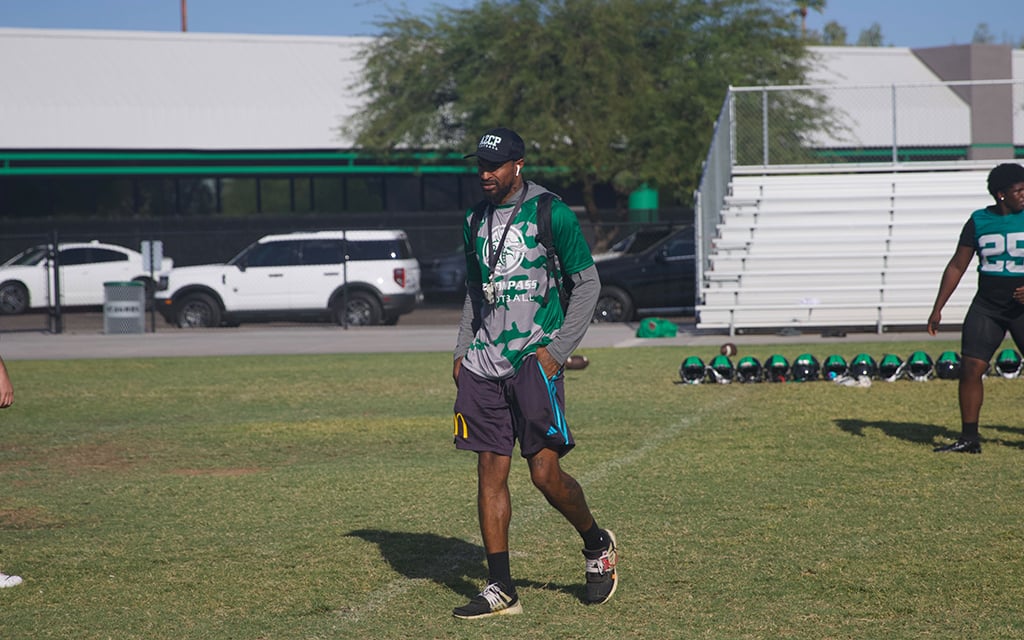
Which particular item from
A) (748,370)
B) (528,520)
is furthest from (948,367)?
(528,520)

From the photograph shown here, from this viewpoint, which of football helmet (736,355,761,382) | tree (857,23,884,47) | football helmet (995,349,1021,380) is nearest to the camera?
football helmet (995,349,1021,380)

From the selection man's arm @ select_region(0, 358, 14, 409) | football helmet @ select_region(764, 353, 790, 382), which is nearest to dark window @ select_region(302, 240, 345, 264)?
football helmet @ select_region(764, 353, 790, 382)

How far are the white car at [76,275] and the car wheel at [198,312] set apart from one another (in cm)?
436

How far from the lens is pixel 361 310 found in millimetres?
25406

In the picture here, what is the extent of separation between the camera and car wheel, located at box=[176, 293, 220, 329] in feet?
84.1

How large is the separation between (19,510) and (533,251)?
4.33 metres

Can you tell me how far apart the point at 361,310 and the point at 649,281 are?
578 cm

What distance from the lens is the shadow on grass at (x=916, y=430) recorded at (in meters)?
9.75

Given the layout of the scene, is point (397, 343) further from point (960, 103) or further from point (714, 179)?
point (960, 103)

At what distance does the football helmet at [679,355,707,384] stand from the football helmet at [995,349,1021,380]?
306cm

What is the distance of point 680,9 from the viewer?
2928 cm

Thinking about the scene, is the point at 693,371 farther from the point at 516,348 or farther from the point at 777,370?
the point at 516,348

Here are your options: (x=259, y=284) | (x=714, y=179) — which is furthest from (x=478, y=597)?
(x=259, y=284)

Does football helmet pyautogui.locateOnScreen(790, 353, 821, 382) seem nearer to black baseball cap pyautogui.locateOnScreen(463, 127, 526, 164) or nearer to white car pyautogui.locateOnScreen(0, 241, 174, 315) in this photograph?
black baseball cap pyautogui.locateOnScreen(463, 127, 526, 164)
